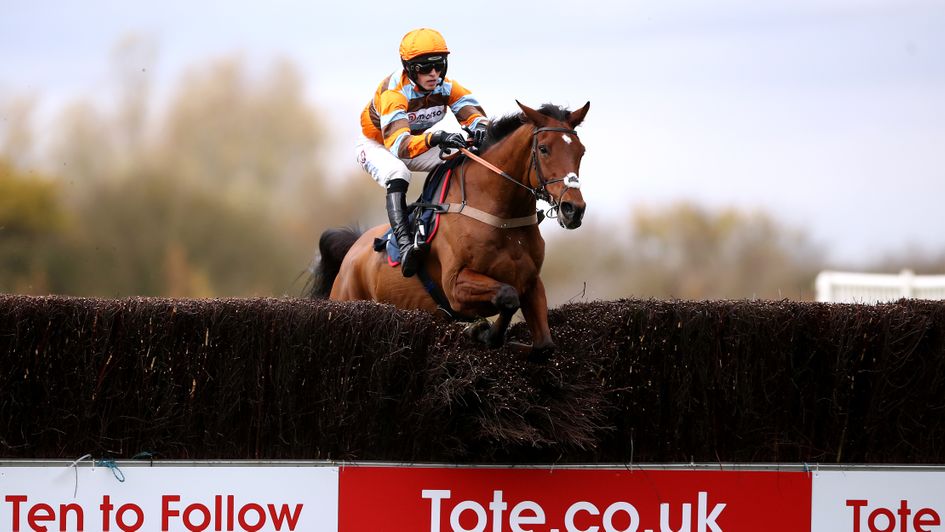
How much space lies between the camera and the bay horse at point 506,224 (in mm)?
7484

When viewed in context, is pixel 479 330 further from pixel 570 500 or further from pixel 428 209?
pixel 570 500

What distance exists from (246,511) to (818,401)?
312cm

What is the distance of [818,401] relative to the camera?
721 cm

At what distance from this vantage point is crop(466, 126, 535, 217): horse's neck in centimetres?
793

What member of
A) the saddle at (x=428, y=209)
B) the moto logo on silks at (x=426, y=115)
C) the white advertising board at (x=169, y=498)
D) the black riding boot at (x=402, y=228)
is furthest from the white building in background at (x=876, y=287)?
the white advertising board at (x=169, y=498)

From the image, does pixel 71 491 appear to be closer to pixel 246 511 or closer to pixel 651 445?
pixel 246 511

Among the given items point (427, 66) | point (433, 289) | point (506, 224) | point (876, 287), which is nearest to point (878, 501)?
point (506, 224)

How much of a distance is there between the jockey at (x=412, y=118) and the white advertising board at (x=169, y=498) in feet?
7.15

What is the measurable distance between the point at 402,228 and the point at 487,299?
3.25 feet

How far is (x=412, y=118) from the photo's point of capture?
878 centimetres

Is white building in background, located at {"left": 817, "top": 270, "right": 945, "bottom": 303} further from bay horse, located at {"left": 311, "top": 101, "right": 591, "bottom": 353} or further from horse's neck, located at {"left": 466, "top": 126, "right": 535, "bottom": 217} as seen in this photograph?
horse's neck, located at {"left": 466, "top": 126, "right": 535, "bottom": 217}

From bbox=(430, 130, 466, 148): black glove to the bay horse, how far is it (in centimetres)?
18

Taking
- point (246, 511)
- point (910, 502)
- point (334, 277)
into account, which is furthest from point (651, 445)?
point (334, 277)

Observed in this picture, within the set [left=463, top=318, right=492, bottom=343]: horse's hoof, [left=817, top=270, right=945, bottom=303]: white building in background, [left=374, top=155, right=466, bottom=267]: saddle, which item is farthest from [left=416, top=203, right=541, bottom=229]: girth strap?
[left=817, top=270, right=945, bottom=303]: white building in background
